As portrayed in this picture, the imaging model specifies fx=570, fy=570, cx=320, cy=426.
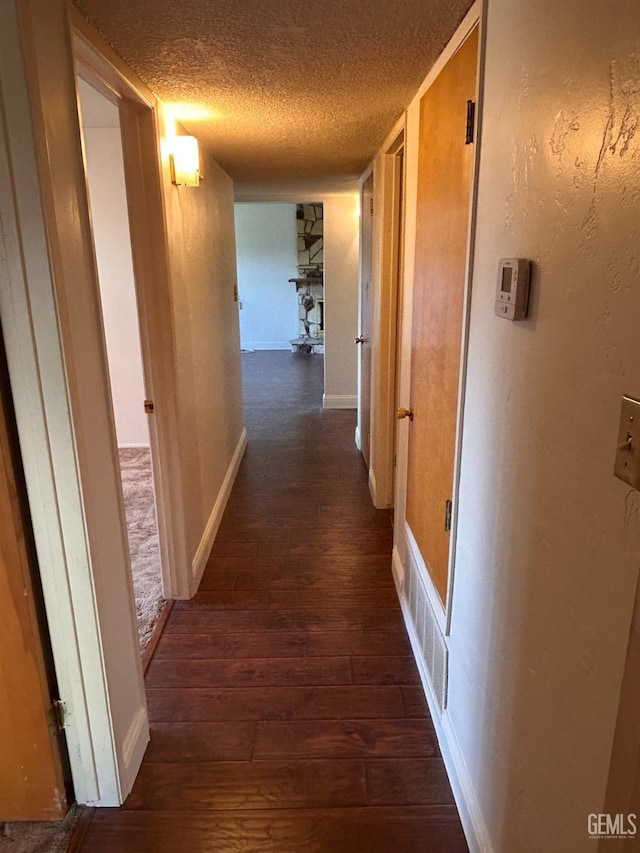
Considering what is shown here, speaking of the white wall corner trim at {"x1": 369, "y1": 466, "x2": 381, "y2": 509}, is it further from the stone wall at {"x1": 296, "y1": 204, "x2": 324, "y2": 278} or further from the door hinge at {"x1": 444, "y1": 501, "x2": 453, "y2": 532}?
the stone wall at {"x1": 296, "y1": 204, "x2": 324, "y2": 278}

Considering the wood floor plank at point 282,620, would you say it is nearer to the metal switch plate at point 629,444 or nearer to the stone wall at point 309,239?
the metal switch plate at point 629,444

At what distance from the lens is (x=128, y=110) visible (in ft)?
6.76

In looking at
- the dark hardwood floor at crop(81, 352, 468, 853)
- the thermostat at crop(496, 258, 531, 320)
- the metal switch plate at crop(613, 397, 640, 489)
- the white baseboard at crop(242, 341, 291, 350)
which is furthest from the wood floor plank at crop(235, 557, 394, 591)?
the white baseboard at crop(242, 341, 291, 350)

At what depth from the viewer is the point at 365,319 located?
4195 mm

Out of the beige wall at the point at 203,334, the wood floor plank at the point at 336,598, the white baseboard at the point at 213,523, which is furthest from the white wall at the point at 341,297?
the wood floor plank at the point at 336,598

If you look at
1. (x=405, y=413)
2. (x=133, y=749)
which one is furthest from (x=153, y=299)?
(x=133, y=749)

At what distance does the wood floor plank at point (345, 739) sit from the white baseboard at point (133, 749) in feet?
1.13

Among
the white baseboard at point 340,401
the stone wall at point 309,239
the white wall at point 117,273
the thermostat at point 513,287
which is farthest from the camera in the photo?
the stone wall at point 309,239

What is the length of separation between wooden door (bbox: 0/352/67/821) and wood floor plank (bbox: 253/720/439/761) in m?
0.59

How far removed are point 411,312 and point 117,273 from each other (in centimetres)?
294

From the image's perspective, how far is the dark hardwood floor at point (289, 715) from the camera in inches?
60.1

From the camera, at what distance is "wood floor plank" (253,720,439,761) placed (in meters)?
1.76

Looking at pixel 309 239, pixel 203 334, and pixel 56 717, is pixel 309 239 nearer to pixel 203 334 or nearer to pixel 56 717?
pixel 203 334

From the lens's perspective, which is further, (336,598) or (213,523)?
(213,523)
